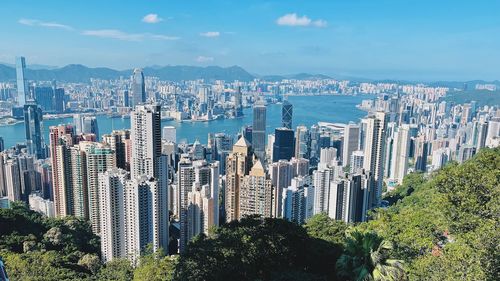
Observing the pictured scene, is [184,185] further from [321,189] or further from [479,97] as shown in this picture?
[479,97]

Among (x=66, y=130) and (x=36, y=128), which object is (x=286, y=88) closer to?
(x=36, y=128)

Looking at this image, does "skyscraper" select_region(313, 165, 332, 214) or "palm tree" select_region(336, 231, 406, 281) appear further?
"skyscraper" select_region(313, 165, 332, 214)

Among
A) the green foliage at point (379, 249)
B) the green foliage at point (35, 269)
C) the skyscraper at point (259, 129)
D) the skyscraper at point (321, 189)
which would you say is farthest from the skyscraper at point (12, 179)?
the skyscraper at point (259, 129)

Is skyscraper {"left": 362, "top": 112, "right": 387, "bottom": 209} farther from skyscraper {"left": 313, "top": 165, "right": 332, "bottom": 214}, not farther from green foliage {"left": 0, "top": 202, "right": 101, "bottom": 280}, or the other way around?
green foliage {"left": 0, "top": 202, "right": 101, "bottom": 280}

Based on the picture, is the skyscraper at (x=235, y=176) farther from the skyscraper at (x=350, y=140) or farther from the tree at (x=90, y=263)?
the skyscraper at (x=350, y=140)

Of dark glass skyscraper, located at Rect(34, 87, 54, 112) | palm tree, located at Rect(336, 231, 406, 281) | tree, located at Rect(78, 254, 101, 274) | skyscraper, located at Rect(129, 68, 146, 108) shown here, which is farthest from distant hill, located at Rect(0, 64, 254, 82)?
palm tree, located at Rect(336, 231, 406, 281)

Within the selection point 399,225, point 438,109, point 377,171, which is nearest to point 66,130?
point 377,171
